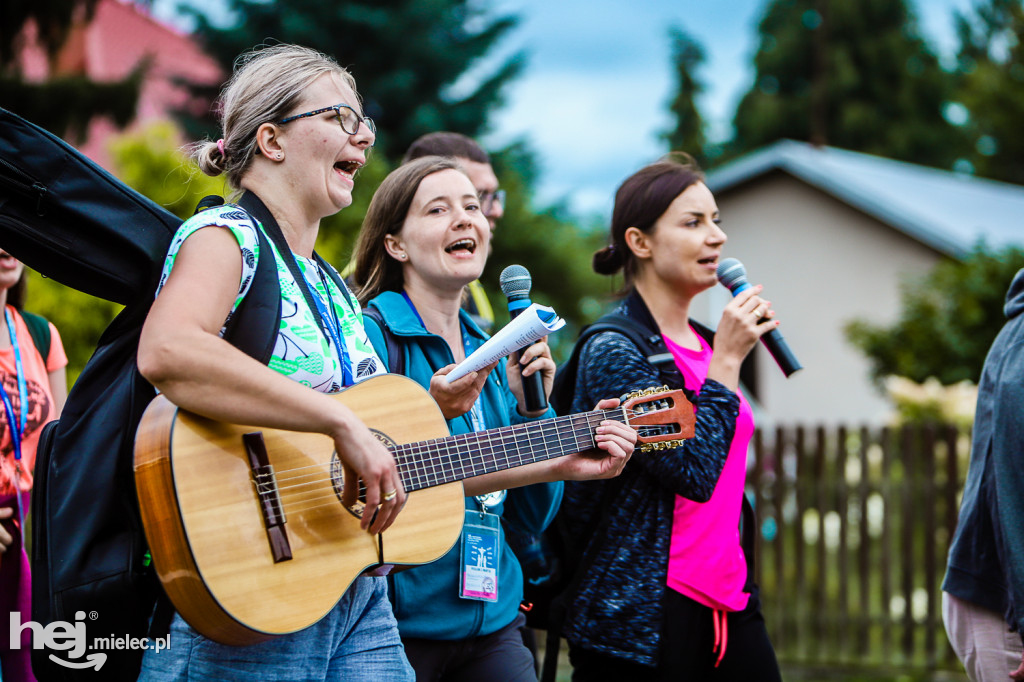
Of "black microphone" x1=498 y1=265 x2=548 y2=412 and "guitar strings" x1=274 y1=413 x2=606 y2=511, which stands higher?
"black microphone" x1=498 y1=265 x2=548 y2=412

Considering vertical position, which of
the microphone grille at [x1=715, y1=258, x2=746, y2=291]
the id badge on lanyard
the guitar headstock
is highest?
the microphone grille at [x1=715, y1=258, x2=746, y2=291]

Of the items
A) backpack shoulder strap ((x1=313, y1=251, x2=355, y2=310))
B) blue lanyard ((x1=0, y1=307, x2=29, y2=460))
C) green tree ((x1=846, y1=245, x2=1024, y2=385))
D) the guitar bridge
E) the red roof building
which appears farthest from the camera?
the red roof building

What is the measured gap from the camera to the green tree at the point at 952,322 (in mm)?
11664

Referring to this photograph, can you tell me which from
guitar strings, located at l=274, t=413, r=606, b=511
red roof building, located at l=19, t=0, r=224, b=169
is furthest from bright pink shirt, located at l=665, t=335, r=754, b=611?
red roof building, located at l=19, t=0, r=224, b=169

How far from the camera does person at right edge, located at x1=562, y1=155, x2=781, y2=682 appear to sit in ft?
10.6

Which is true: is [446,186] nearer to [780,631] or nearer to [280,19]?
[780,631]

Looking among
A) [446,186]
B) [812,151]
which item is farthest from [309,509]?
[812,151]

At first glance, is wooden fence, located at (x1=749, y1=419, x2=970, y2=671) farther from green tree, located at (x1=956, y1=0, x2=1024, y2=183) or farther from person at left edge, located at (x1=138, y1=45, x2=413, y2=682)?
green tree, located at (x1=956, y1=0, x2=1024, y2=183)

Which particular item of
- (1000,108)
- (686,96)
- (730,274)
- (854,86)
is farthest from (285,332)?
(854,86)

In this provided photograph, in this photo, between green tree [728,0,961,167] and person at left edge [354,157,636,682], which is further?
green tree [728,0,961,167]

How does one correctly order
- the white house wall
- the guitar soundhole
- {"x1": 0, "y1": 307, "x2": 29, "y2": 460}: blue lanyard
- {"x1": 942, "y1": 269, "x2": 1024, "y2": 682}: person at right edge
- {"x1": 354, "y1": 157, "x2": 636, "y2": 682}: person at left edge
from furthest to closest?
the white house wall < {"x1": 0, "y1": 307, "x2": 29, "y2": 460}: blue lanyard < {"x1": 942, "y1": 269, "x2": 1024, "y2": 682}: person at right edge < {"x1": 354, "y1": 157, "x2": 636, "y2": 682}: person at left edge < the guitar soundhole

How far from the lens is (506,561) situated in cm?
326

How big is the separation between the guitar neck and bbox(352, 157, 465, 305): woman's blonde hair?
97 centimetres

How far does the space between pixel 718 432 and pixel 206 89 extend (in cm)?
1634
